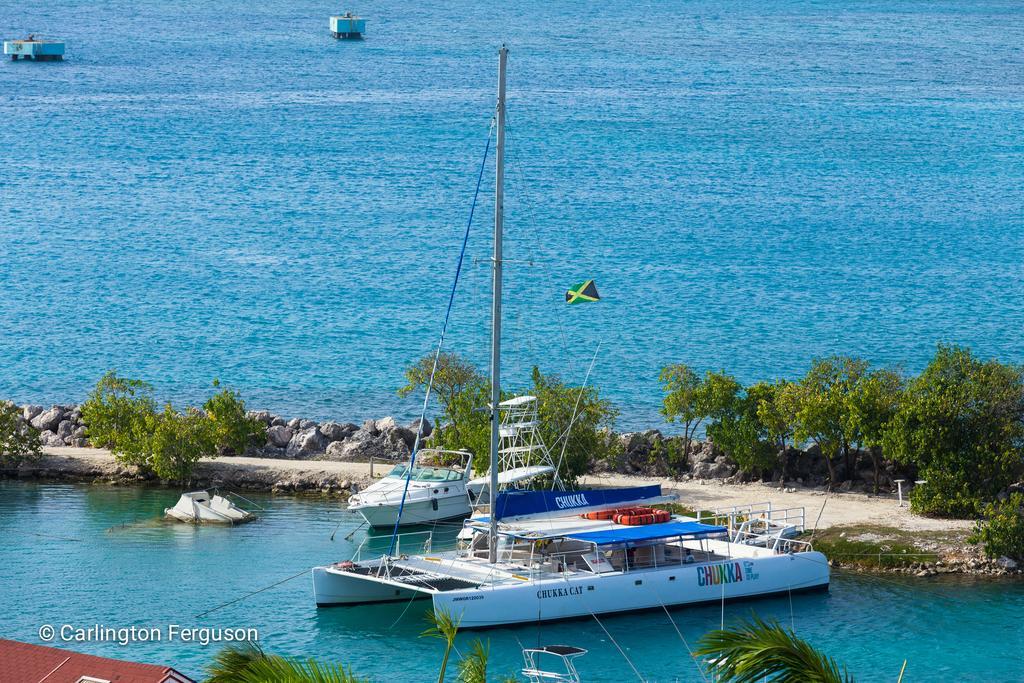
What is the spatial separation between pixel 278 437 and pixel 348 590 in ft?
78.7

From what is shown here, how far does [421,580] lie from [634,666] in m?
7.62

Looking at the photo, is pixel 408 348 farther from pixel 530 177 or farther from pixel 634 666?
pixel 634 666

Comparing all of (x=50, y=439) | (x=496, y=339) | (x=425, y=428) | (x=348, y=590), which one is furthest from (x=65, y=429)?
(x=496, y=339)

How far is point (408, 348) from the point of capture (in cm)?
10381

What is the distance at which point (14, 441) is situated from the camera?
66875 millimetres

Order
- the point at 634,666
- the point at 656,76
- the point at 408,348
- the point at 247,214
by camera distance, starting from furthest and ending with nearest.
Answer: the point at 656,76 < the point at 247,214 < the point at 408,348 < the point at 634,666

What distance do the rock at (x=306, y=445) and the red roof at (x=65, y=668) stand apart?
41458 mm

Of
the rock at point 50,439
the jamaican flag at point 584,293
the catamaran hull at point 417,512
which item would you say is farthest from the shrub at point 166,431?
the jamaican flag at point 584,293

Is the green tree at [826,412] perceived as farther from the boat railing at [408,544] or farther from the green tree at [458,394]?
the boat railing at [408,544]

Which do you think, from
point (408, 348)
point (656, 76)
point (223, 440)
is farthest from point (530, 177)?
point (223, 440)

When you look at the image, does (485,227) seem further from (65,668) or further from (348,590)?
(65,668)

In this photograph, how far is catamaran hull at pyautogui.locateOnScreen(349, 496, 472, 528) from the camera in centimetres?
5861

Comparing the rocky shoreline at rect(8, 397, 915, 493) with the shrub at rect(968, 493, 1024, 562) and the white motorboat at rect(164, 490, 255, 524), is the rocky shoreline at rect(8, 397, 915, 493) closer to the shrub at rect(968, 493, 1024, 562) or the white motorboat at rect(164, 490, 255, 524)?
the shrub at rect(968, 493, 1024, 562)

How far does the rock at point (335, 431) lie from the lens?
72375 millimetres
